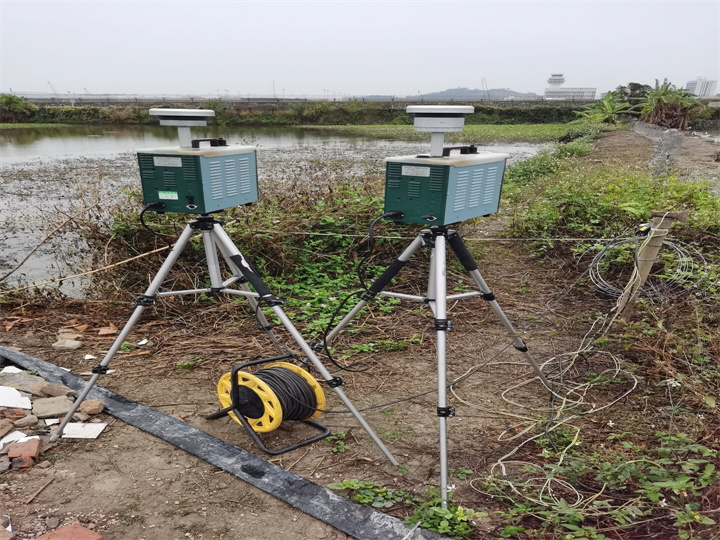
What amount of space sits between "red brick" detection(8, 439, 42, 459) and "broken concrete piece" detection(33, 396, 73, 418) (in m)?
0.30

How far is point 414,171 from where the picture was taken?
8.18 ft

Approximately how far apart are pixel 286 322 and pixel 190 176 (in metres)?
0.95

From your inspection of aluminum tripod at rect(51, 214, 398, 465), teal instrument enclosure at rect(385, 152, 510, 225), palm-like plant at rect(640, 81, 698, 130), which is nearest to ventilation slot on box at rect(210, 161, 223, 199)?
aluminum tripod at rect(51, 214, 398, 465)

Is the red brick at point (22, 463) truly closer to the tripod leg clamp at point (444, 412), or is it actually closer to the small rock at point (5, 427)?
the small rock at point (5, 427)

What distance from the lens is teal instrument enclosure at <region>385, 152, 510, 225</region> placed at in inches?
96.0

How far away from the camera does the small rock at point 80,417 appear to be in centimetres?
302

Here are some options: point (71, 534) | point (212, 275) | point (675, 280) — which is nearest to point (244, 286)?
point (212, 275)

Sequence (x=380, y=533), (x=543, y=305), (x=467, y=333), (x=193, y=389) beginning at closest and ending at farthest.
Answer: (x=380, y=533) → (x=193, y=389) → (x=467, y=333) → (x=543, y=305)

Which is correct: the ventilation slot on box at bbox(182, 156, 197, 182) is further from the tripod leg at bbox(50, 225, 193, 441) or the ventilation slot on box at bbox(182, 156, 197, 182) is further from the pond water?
the pond water

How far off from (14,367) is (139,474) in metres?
1.74

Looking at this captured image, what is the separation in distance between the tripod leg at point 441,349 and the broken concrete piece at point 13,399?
102 inches

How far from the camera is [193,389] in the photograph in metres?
3.49

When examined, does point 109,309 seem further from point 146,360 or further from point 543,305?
point 543,305

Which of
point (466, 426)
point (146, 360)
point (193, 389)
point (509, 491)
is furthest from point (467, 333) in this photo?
point (146, 360)
